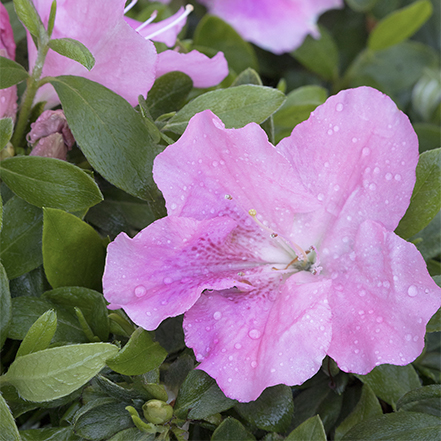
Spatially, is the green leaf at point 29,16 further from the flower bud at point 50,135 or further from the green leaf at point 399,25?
the green leaf at point 399,25

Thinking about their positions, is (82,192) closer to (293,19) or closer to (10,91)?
(10,91)

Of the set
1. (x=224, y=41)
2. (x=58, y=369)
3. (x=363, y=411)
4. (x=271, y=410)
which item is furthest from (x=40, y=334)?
(x=224, y=41)

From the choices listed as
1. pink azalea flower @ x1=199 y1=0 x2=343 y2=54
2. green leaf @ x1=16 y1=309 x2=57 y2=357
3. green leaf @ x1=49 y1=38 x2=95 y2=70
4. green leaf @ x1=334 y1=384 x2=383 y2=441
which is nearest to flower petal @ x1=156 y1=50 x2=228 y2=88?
green leaf @ x1=49 y1=38 x2=95 y2=70

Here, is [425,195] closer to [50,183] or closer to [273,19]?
[50,183]

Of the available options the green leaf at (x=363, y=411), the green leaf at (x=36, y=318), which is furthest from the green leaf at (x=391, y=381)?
the green leaf at (x=36, y=318)

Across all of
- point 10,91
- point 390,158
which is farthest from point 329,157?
point 10,91
